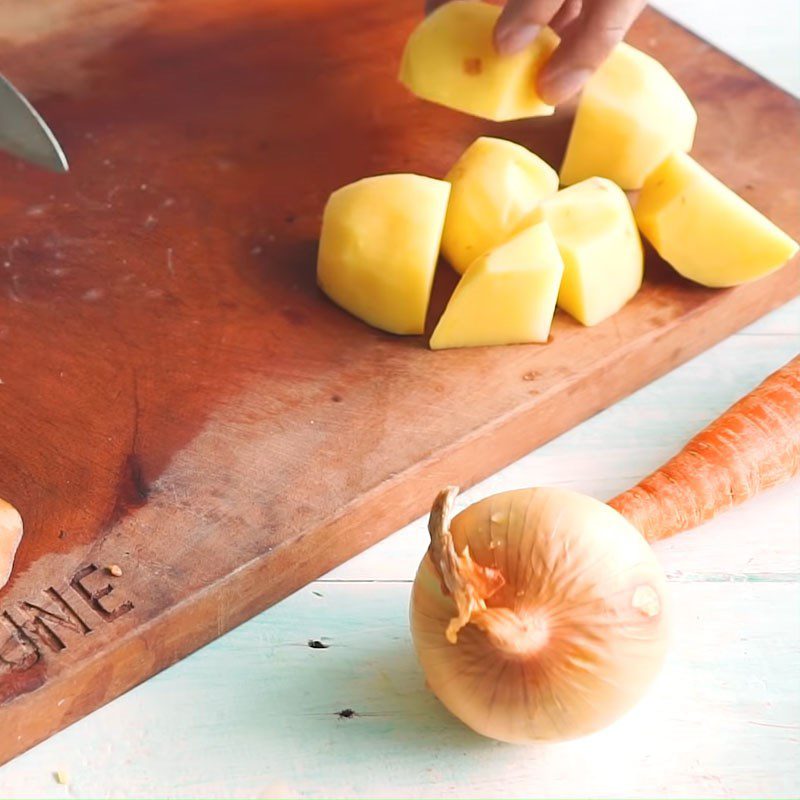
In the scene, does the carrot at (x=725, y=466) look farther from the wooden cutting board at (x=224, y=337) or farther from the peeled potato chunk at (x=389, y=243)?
the peeled potato chunk at (x=389, y=243)

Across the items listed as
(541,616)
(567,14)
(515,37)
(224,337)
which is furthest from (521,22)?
(541,616)

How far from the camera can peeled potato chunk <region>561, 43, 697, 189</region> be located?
2037mm

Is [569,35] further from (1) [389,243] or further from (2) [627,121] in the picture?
(1) [389,243]

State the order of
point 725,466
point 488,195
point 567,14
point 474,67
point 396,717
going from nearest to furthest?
point 396,717 < point 725,466 < point 488,195 < point 474,67 < point 567,14

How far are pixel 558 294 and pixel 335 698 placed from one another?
697mm

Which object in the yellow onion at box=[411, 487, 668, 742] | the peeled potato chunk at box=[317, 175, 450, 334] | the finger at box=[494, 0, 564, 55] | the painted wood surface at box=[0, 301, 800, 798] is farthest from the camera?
the finger at box=[494, 0, 564, 55]

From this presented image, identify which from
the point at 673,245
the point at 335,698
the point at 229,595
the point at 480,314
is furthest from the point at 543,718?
the point at 673,245

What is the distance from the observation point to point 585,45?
1963 mm

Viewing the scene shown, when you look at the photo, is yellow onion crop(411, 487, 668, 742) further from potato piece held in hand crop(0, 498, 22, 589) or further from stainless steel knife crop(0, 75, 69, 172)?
stainless steel knife crop(0, 75, 69, 172)

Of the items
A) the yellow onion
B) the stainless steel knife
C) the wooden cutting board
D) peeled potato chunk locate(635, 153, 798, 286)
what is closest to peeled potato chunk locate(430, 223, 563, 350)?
the wooden cutting board

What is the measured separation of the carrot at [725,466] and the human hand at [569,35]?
0.56 meters

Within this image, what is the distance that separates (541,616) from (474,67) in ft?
3.22

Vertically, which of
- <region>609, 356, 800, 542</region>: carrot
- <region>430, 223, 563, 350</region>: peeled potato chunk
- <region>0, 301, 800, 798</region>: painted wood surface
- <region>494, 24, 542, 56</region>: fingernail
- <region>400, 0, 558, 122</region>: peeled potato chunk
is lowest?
<region>0, 301, 800, 798</region>: painted wood surface

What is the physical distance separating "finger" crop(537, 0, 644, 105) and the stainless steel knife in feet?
2.45
